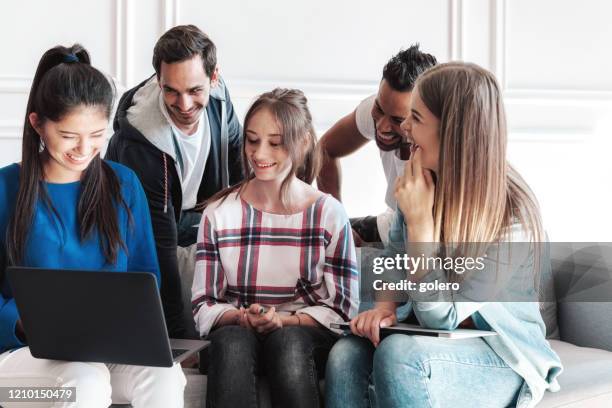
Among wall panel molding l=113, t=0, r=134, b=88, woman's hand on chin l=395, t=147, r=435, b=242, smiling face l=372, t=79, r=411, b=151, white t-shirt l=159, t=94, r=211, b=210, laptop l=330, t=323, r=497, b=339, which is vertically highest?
wall panel molding l=113, t=0, r=134, b=88

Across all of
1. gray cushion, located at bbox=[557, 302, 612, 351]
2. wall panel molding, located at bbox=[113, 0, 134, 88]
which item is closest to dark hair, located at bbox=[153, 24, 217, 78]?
wall panel molding, located at bbox=[113, 0, 134, 88]

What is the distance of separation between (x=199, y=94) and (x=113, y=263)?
0.56 m

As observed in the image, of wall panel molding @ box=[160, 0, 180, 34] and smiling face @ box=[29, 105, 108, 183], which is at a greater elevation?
wall panel molding @ box=[160, 0, 180, 34]

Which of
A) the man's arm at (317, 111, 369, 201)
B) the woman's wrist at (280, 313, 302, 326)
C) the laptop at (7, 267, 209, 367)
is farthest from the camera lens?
the man's arm at (317, 111, 369, 201)

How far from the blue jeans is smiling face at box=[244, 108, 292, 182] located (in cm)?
48

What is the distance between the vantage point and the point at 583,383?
174 cm

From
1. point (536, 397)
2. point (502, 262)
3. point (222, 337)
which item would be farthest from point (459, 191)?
point (222, 337)

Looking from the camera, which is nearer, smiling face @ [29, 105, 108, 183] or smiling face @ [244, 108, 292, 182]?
smiling face @ [29, 105, 108, 183]

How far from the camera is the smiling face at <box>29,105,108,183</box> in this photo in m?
1.69

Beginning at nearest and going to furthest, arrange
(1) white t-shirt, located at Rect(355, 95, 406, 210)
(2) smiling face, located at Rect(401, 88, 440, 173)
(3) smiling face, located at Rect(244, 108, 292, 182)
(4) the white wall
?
(2) smiling face, located at Rect(401, 88, 440, 173) < (3) smiling face, located at Rect(244, 108, 292, 182) < (1) white t-shirt, located at Rect(355, 95, 406, 210) < (4) the white wall

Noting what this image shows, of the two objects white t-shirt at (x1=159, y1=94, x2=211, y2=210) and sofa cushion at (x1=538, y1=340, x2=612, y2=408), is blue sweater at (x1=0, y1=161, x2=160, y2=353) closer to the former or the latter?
white t-shirt at (x1=159, y1=94, x2=211, y2=210)

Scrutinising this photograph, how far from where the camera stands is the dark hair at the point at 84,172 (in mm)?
1688

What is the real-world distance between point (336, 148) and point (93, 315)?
130 centimetres

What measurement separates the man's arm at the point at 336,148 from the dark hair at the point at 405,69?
0.38m
